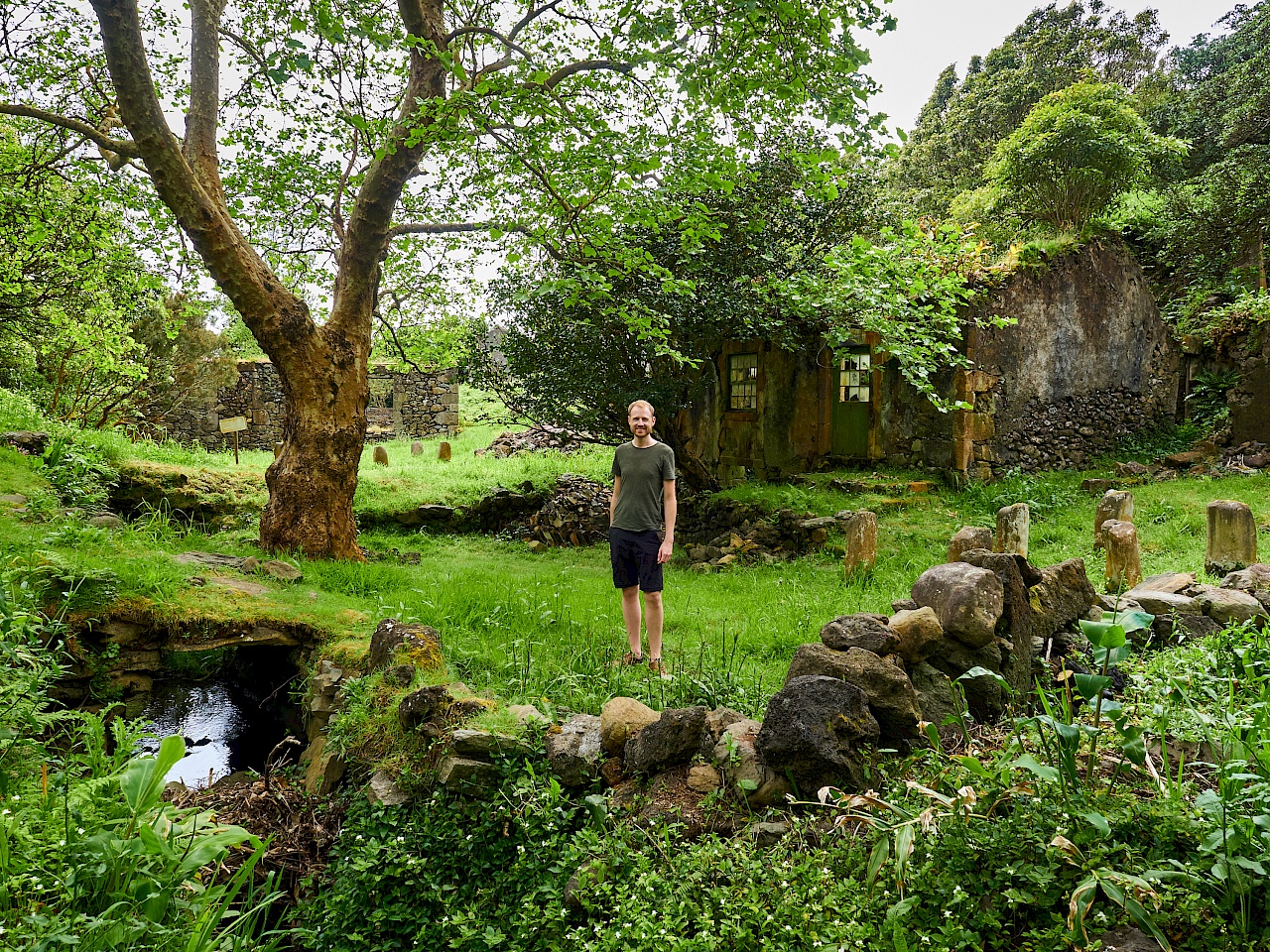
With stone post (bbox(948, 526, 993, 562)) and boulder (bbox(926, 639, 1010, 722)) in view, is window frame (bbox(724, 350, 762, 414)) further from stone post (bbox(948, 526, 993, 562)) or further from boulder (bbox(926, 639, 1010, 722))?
boulder (bbox(926, 639, 1010, 722))

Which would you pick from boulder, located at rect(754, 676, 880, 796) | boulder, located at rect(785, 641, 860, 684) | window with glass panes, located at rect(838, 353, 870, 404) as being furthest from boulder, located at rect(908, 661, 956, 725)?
window with glass panes, located at rect(838, 353, 870, 404)

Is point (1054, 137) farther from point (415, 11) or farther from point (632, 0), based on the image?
point (415, 11)

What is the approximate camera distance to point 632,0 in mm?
6527

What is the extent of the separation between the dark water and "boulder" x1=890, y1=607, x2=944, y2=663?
14.2 feet

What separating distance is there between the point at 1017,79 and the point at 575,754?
27425 mm

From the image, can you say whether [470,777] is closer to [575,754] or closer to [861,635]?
[575,754]

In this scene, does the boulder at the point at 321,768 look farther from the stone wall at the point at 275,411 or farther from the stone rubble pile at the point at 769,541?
the stone wall at the point at 275,411

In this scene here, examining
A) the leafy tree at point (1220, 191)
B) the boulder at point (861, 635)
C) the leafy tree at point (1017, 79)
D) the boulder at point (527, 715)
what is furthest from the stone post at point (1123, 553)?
the leafy tree at point (1017, 79)

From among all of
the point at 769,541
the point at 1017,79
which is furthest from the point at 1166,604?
the point at 1017,79

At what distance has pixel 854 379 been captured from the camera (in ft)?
42.5

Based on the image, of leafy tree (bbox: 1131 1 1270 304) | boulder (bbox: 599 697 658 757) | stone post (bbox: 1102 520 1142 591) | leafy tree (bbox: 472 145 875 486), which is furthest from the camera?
leafy tree (bbox: 1131 1 1270 304)

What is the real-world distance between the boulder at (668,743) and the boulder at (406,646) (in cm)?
169

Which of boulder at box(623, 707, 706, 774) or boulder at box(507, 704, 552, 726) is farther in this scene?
boulder at box(507, 704, 552, 726)

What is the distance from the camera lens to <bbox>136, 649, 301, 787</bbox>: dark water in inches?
199
